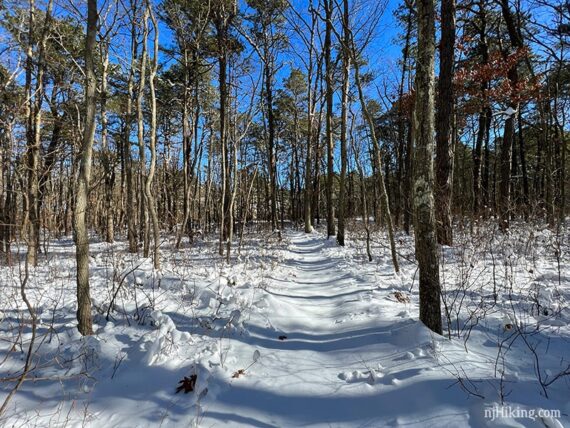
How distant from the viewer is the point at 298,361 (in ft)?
9.36

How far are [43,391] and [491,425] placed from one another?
3.39m

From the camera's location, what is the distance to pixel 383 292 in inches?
186

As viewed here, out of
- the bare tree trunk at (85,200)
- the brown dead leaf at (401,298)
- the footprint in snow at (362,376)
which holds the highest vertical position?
the bare tree trunk at (85,200)

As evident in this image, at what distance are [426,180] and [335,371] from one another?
2130mm

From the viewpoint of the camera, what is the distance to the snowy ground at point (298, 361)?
2.04 m

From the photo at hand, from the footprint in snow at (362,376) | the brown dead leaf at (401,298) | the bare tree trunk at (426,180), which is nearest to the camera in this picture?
the footprint in snow at (362,376)

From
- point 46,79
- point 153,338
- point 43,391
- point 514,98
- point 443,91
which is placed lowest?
point 43,391

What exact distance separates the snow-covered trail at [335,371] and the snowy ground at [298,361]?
0.01 m

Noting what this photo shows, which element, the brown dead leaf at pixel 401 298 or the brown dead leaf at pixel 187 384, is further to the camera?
the brown dead leaf at pixel 401 298

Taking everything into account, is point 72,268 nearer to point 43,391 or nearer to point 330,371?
point 43,391

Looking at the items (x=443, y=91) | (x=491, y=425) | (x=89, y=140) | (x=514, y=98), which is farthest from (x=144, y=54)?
(x=514, y=98)

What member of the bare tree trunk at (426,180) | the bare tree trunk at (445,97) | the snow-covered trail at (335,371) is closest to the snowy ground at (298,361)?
the snow-covered trail at (335,371)

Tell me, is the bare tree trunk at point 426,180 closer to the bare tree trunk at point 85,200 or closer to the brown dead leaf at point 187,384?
the brown dead leaf at point 187,384

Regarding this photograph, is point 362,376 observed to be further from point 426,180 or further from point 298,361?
point 426,180
